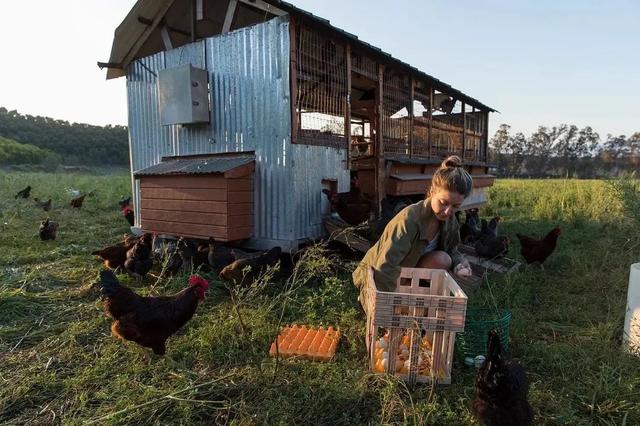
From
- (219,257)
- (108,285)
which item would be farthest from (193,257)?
(108,285)

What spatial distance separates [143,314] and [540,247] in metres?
5.69

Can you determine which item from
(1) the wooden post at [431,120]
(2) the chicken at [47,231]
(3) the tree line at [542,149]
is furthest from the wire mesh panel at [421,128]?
(3) the tree line at [542,149]

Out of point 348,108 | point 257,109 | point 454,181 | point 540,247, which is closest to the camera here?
point 454,181

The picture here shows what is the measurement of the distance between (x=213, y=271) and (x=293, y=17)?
Result: 3898 millimetres

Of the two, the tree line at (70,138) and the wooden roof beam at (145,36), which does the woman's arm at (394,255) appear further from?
the tree line at (70,138)

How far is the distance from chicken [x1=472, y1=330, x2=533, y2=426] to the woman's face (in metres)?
1.04

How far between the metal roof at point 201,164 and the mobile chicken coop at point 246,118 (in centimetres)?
3

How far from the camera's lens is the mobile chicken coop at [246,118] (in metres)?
5.69

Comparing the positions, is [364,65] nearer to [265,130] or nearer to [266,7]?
[266,7]

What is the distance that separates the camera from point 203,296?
11.2ft

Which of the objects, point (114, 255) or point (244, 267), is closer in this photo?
point (244, 267)

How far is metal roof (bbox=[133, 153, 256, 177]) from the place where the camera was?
18.7 ft

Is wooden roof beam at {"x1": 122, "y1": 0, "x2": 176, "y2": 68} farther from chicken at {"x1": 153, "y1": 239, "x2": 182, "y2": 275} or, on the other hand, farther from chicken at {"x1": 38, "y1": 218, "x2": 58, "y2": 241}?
chicken at {"x1": 153, "y1": 239, "x2": 182, "y2": 275}

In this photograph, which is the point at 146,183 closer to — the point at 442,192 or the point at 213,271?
the point at 213,271
